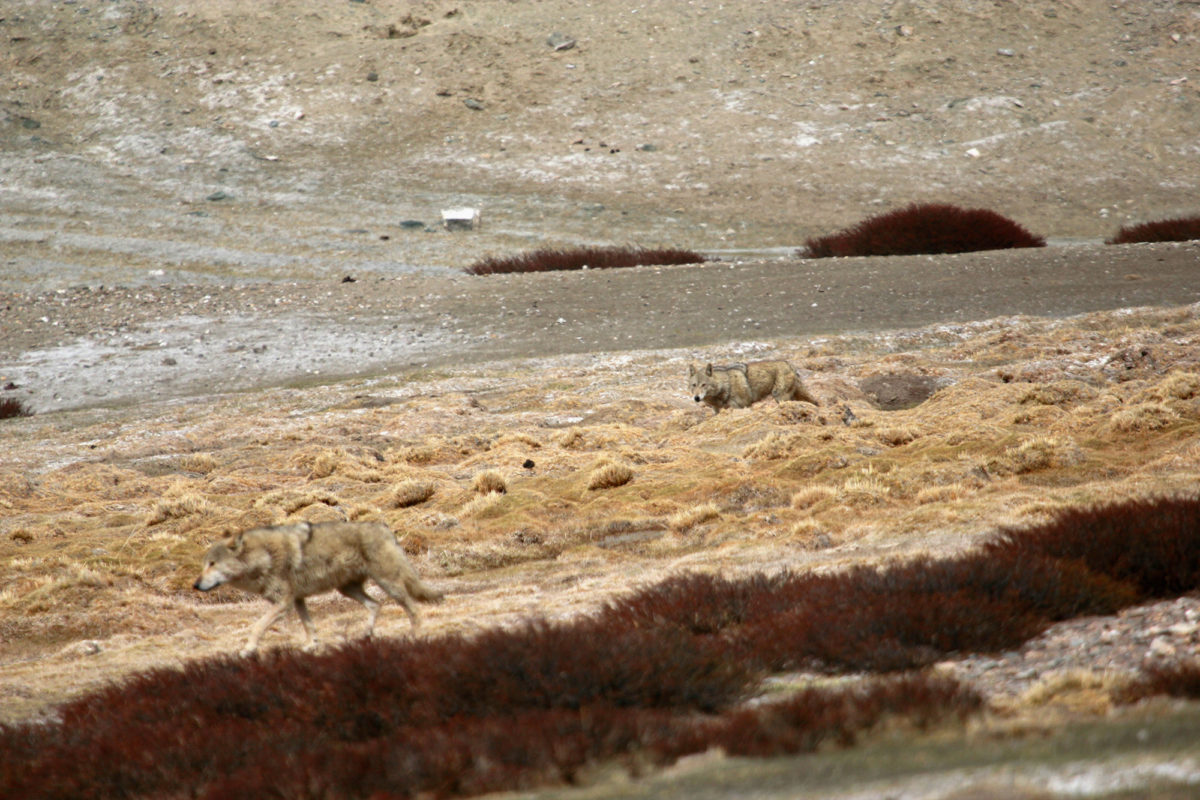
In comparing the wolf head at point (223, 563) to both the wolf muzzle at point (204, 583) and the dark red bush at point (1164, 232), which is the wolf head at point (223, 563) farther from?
the dark red bush at point (1164, 232)

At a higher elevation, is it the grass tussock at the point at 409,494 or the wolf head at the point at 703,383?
the wolf head at the point at 703,383

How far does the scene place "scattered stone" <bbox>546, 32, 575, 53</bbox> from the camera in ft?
162

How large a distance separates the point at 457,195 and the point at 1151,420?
31.1 meters

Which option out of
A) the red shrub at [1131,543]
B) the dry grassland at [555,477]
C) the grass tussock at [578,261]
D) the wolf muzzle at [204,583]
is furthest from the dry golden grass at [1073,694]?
the grass tussock at [578,261]

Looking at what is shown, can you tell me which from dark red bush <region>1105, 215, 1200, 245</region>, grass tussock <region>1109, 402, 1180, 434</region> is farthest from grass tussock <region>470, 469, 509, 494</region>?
dark red bush <region>1105, 215, 1200, 245</region>

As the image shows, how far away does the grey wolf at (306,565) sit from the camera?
24.4ft

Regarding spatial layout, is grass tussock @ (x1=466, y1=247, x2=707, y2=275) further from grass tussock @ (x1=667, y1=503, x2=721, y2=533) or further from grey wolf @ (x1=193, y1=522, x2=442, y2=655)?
grey wolf @ (x1=193, y1=522, x2=442, y2=655)

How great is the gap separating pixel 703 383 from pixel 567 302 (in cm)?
1012

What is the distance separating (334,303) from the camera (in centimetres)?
2684

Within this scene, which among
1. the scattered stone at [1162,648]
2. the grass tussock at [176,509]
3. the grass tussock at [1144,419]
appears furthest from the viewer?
the grass tussock at [176,509]

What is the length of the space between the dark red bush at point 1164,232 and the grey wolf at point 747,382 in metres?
17.7

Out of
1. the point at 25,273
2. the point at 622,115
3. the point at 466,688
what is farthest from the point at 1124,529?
the point at 622,115

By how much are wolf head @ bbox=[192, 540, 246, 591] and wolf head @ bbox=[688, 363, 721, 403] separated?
953 cm

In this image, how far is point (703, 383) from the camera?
16.2 metres
